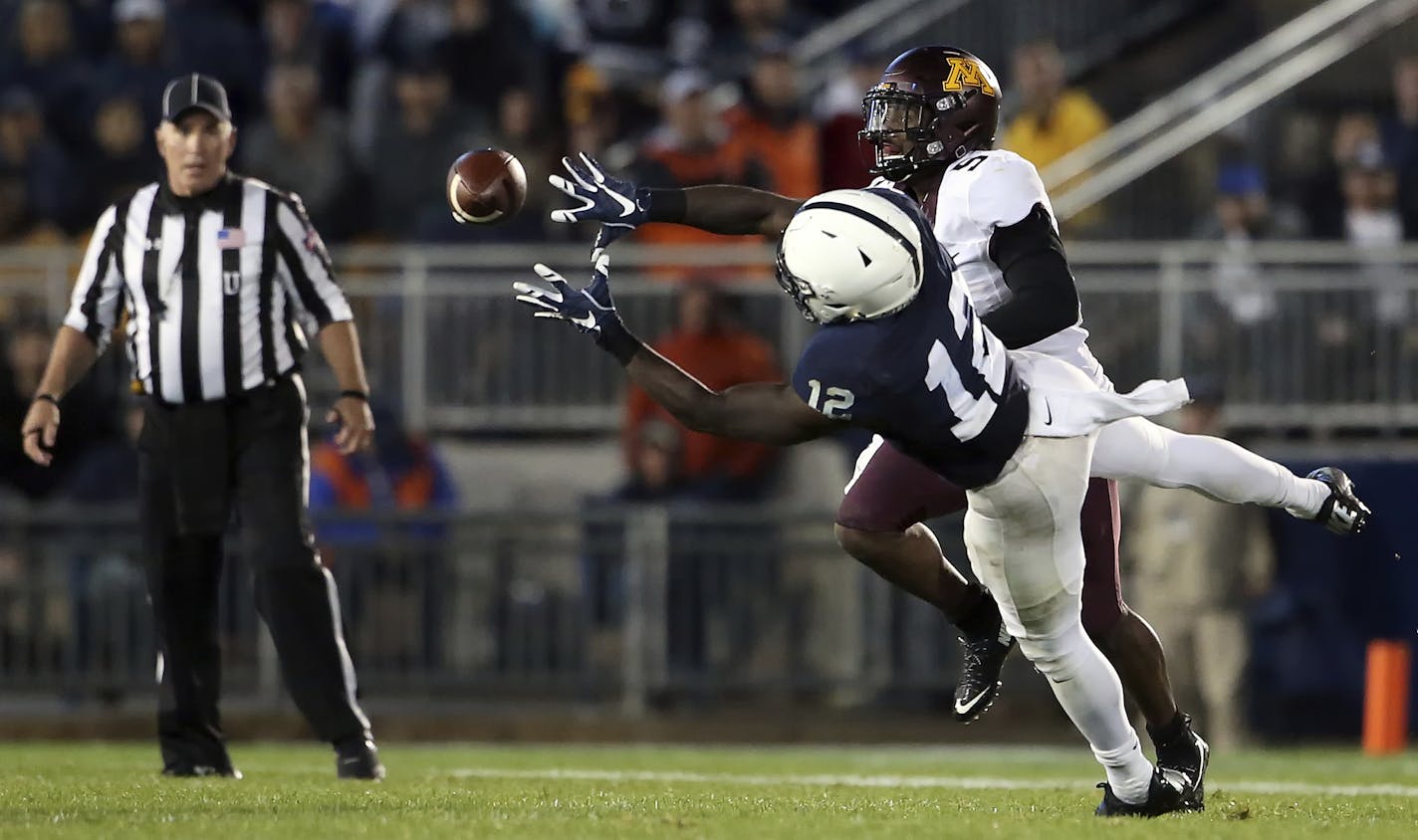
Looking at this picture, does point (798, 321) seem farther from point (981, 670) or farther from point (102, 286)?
point (981, 670)

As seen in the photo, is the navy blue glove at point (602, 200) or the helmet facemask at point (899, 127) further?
the helmet facemask at point (899, 127)

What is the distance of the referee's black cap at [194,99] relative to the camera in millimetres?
7461

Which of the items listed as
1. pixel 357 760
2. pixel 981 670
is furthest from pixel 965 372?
pixel 357 760

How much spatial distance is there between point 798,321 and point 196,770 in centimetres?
566

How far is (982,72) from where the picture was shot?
6.58 meters

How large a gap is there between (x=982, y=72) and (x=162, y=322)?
8.86ft

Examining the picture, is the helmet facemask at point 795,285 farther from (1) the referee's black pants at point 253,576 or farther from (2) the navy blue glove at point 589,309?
(1) the referee's black pants at point 253,576

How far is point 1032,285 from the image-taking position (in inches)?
236

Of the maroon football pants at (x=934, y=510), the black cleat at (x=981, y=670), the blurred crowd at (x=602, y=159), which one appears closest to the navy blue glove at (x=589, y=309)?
the maroon football pants at (x=934, y=510)

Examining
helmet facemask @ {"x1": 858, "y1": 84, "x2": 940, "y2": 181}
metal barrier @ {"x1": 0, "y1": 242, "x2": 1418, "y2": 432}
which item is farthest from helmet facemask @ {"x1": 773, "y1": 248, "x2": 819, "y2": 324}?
metal barrier @ {"x1": 0, "y1": 242, "x2": 1418, "y2": 432}

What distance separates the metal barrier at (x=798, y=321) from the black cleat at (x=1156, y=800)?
6185mm

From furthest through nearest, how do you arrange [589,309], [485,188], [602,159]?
[602,159]
[485,188]
[589,309]

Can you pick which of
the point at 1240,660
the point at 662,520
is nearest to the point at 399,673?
the point at 662,520

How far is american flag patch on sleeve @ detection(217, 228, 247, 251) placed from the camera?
7496mm
